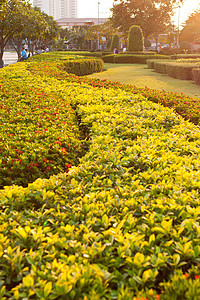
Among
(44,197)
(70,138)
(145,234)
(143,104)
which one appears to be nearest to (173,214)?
(145,234)

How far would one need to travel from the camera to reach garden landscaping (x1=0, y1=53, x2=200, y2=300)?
5.40 ft

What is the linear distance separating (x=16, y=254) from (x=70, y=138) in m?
2.55

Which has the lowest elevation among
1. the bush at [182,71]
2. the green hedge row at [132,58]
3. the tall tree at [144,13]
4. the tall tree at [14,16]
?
the bush at [182,71]

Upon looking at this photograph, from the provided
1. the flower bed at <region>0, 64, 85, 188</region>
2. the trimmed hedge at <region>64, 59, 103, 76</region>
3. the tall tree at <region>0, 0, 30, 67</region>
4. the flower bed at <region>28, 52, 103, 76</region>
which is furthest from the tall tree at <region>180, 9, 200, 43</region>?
the flower bed at <region>0, 64, 85, 188</region>

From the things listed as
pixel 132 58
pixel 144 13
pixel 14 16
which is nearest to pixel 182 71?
pixel 14 16

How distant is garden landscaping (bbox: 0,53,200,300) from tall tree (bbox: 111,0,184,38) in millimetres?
40129

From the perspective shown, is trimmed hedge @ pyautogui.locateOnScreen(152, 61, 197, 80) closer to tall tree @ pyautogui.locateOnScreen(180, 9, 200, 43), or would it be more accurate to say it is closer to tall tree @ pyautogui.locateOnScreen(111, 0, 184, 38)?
tall tree @ pyautogui.locateOnScreen(111, 0, 184, 38)

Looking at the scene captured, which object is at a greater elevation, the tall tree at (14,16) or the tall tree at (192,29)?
the tall tree at (192,29)

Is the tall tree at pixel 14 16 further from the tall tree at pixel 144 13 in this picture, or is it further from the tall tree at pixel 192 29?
the tall tree at pixel 192 29

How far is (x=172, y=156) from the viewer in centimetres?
327

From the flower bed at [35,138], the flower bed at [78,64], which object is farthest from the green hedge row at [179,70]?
the flower bed at [35,138]

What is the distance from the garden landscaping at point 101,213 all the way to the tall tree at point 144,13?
40.1 metres

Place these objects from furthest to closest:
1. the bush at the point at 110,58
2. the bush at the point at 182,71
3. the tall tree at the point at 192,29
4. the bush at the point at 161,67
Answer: the tall tree at the point at 192,29 < the bush at the point at 110,58 < the bush at the point at 161,67 < the bush at the point at 182,71

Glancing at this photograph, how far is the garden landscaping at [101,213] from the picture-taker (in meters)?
1.65
